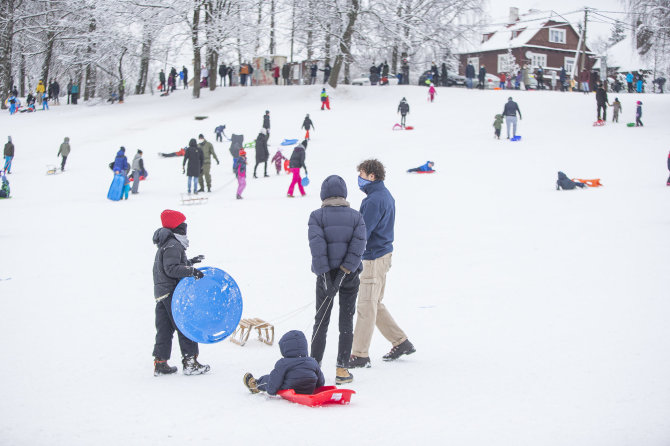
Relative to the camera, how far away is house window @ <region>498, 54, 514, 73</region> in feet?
174

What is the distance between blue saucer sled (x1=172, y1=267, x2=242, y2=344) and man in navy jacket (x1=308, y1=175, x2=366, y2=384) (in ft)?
2.51

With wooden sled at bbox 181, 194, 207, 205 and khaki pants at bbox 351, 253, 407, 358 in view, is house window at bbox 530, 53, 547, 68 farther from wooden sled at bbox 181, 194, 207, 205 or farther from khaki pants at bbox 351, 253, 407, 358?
khaki pants at bbox 351, 253, 407, 358

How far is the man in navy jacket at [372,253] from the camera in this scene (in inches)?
209

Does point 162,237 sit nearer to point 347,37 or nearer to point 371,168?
point 371,168

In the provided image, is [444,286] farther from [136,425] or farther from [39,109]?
[39,109]

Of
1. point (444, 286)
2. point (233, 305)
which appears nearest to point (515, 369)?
point (233, 305)

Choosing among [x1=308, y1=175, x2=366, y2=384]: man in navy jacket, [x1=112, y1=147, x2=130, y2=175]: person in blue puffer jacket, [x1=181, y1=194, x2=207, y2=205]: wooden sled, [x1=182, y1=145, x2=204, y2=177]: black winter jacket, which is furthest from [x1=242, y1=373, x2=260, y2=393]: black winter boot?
[x1=112, y1=147, x2=130, y2=175]: person in blue puffer jacket

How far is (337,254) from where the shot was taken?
16.1 feet

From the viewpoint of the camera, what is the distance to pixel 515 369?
5.25 m

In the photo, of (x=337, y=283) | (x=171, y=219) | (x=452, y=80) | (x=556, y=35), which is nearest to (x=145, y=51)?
(x=452, y=80)

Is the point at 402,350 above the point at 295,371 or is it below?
below

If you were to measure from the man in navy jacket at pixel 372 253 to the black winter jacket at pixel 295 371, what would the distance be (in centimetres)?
82

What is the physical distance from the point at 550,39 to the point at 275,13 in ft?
98.6

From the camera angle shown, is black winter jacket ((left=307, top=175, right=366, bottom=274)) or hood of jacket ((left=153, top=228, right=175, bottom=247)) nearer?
black winter jacket ((left=307, top=175, right=366, bottom=274))
